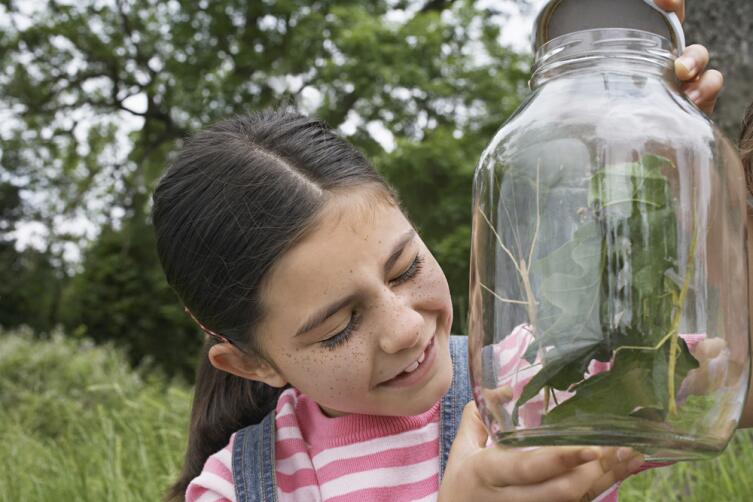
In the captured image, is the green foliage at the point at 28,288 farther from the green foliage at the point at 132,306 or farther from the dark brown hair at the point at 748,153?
the dark brown hair at the point at 748,153

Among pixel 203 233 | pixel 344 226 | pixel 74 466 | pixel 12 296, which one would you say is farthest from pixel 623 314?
pixel 12 296

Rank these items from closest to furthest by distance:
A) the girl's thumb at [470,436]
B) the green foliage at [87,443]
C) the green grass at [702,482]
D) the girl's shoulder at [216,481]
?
the girl's thumb at [470,436]
the girl's shoulder at [216,481]
the green grass at [702,482]
the green foliage at [87,443]

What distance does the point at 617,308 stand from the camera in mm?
840

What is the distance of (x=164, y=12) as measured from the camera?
455 inches

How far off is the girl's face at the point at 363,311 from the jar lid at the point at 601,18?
0.43 metres

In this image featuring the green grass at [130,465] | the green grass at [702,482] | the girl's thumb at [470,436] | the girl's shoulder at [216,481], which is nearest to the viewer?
the girl's thumb at [470,436]

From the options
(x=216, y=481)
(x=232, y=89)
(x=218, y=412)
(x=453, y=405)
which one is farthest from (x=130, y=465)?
(x=232, y=89)

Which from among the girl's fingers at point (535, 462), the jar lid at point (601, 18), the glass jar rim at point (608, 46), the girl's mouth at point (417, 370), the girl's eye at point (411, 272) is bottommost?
the girl's mouth at point (417, 370)

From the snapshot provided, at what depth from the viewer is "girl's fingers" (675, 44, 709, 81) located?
Answer: 1.04m

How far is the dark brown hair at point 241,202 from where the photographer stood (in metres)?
Result: 1.45

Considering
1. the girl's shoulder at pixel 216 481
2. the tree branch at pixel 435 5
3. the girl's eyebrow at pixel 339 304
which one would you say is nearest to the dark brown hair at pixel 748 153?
the girl's eyebrow at pixel 339 304

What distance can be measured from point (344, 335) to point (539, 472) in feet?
1.63

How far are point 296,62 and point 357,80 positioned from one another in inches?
64.3

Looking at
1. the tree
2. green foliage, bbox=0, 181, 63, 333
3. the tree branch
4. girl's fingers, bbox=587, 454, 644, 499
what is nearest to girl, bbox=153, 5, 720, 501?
girl's fingers, bbox=587, 454, 644, 499
